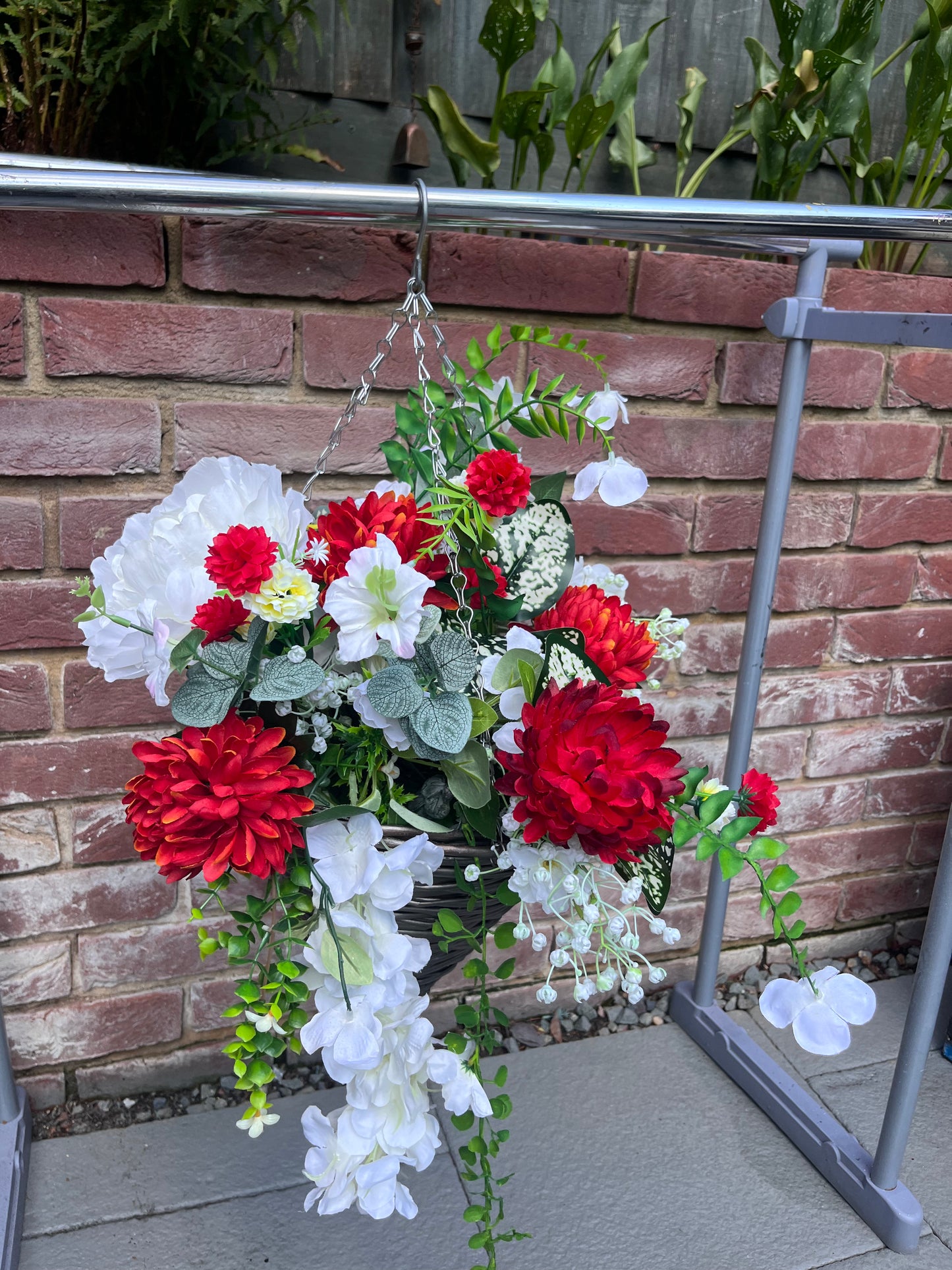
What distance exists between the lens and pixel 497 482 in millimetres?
709

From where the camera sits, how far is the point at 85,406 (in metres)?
1.02

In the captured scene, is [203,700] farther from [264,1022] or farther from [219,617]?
[264,1022]

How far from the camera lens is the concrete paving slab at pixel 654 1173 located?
1095mm

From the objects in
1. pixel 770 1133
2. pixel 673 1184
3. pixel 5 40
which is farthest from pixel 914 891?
pixel 5 40

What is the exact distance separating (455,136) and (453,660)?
0.84 meters

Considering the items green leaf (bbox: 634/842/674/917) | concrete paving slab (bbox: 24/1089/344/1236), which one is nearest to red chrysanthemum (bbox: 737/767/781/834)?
green leaf (bbox: 634/842/674/917)

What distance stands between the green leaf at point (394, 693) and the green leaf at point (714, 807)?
0.25 meters

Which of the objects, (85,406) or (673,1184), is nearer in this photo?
(85,406)

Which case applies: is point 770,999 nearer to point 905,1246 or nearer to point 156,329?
point 905,1246

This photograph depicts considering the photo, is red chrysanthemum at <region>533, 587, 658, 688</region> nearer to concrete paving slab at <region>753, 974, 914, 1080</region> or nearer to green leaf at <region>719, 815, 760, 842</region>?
green leaf at <region>719, 815, 760, 842</region>

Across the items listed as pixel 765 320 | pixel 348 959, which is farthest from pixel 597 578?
pixel 765 320

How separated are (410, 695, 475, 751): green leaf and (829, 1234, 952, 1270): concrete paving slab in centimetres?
90

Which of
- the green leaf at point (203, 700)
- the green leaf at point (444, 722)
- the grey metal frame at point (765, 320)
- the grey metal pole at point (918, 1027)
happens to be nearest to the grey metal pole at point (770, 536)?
the grey metal frame at point (765, 320)

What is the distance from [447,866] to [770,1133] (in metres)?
0.86
